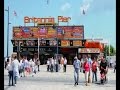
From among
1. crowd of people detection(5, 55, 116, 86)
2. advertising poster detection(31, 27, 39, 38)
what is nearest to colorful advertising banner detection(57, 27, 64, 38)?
advertising poster detection(31, 27, 39, 38)

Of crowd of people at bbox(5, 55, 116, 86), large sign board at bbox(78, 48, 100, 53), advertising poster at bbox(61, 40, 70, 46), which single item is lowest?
crowd of people at bbox(5, 55, 116, 86)

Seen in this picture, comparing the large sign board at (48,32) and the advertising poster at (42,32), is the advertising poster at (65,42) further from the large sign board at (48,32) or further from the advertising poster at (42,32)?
the advertising poster at (42,32)

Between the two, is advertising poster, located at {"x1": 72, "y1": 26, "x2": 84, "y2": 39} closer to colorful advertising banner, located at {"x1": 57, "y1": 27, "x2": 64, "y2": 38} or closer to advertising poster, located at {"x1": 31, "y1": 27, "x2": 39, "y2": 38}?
colorful advertising banner, located at {"x1": 57, "y1": 27, "x2": 64, "y2": 38}

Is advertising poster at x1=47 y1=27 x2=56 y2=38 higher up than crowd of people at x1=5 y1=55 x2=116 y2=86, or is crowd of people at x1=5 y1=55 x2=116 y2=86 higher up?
advertising poster at x1=47 y1=27 x2=56 y2=38

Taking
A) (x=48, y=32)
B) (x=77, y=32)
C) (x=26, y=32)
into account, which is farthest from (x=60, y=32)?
(x=26, y=32)

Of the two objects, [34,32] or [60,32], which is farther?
[34,32]

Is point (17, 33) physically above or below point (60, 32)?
below

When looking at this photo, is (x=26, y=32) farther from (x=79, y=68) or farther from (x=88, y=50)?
(x=79, y=68)

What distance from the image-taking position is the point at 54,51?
8356cm

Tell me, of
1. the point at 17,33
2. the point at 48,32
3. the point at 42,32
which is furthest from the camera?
the point at 17,33

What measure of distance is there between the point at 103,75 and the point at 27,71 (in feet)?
31.6

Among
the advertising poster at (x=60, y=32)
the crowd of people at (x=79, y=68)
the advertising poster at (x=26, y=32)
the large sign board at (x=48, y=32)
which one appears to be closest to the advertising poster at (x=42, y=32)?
the large sign board at (x=48, y=32)

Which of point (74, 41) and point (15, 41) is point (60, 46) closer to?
point (74, 41)

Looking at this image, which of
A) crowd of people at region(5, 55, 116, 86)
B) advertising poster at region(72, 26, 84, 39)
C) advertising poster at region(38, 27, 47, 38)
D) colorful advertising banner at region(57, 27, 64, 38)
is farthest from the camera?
advertising poster at region(38, 27, 47, 38)
